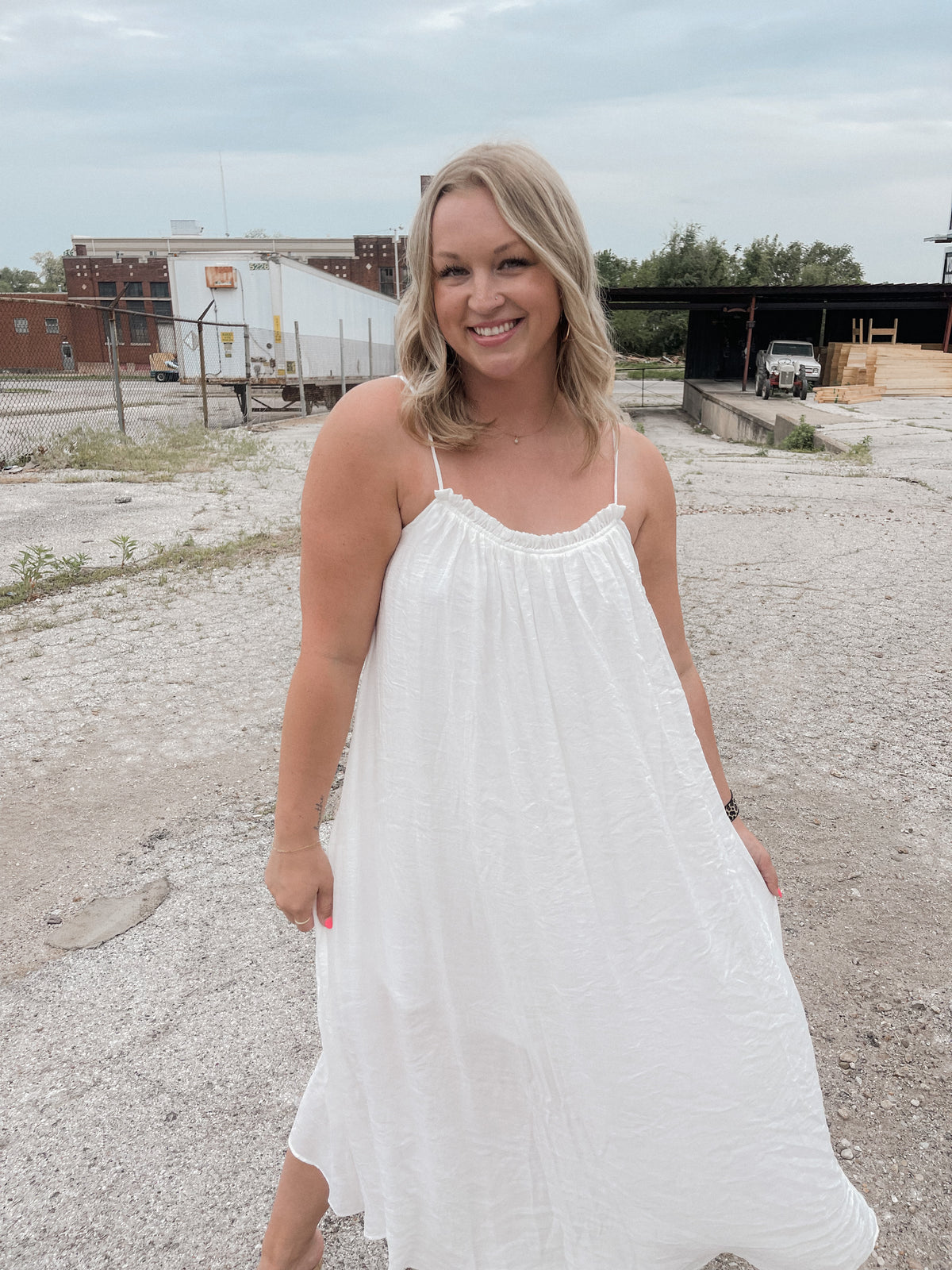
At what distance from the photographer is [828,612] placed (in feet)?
18.4

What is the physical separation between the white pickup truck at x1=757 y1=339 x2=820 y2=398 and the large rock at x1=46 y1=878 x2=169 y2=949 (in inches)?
934

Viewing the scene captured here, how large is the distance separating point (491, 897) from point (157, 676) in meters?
3.59

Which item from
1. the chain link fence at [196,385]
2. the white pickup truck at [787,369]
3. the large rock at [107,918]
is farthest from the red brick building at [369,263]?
the large rock at [107,918]

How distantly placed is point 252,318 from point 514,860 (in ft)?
66.5

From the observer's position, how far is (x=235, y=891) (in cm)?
275

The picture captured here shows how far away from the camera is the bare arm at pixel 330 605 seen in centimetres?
126

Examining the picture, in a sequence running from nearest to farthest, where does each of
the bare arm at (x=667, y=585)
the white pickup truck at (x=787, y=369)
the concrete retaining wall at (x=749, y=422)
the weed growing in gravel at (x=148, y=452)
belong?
the bare arm at (x=667, y=585) < the weed growing in gravel at (x=148, y=452) < the concrete retaining wall at (x=749, y=422) < the white pickup truck at (x=787, y=369)

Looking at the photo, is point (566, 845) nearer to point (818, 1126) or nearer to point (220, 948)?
point (818, 1126)

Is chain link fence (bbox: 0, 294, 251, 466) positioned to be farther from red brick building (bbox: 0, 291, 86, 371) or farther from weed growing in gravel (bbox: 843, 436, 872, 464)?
weed growing in gravel (bbox: 843, 436, 872, 464)

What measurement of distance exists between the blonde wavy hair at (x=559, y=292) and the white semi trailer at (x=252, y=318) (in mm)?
17430

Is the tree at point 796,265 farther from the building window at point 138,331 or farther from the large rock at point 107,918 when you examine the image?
the large rock at point 107,918

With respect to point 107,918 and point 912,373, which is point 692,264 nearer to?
point 912,373

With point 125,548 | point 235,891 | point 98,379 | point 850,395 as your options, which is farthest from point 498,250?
point 98,379

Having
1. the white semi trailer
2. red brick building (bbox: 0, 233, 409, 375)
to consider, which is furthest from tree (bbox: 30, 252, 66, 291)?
the white semi trailer
